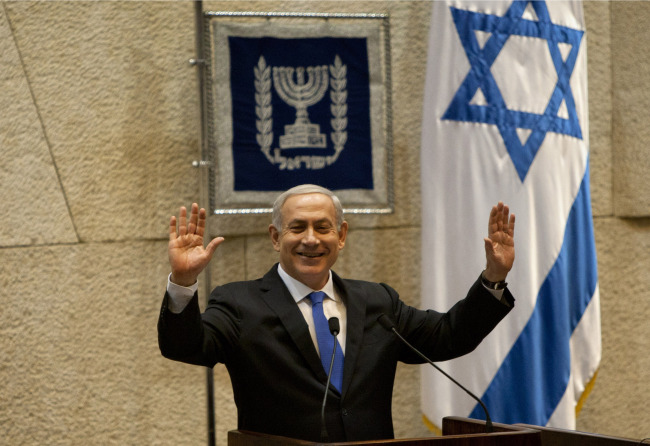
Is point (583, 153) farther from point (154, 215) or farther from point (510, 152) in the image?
point (154, 215)

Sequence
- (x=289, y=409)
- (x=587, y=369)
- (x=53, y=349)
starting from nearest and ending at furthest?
1. (x=289, y=409)
2. (x=53, y=349)
3. (x=587, y=369)

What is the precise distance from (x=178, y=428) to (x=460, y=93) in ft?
6.73

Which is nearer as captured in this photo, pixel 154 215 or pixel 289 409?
pixel 289 409

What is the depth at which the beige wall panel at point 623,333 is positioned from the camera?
485 cm

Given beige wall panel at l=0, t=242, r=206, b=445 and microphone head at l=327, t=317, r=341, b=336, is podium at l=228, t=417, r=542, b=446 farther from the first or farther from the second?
beige wall panel at l=0, t=242, r=206, b=445

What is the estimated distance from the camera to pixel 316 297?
8.84ft

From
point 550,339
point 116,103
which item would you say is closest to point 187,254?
point 116,103

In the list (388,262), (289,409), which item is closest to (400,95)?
(388,262)

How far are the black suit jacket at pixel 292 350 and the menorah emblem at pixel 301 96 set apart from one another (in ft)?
4.86

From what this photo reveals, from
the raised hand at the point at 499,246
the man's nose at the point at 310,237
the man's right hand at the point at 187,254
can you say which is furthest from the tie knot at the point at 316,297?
the raised hand at the point at 499,246

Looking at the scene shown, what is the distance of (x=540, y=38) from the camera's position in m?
4.09

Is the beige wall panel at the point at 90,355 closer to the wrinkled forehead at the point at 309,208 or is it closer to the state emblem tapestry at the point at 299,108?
the state emblem tapestry at the point at 299,108

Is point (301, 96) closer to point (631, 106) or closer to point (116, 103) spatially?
point (116, 103)

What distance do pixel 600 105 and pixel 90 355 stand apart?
301 cm
